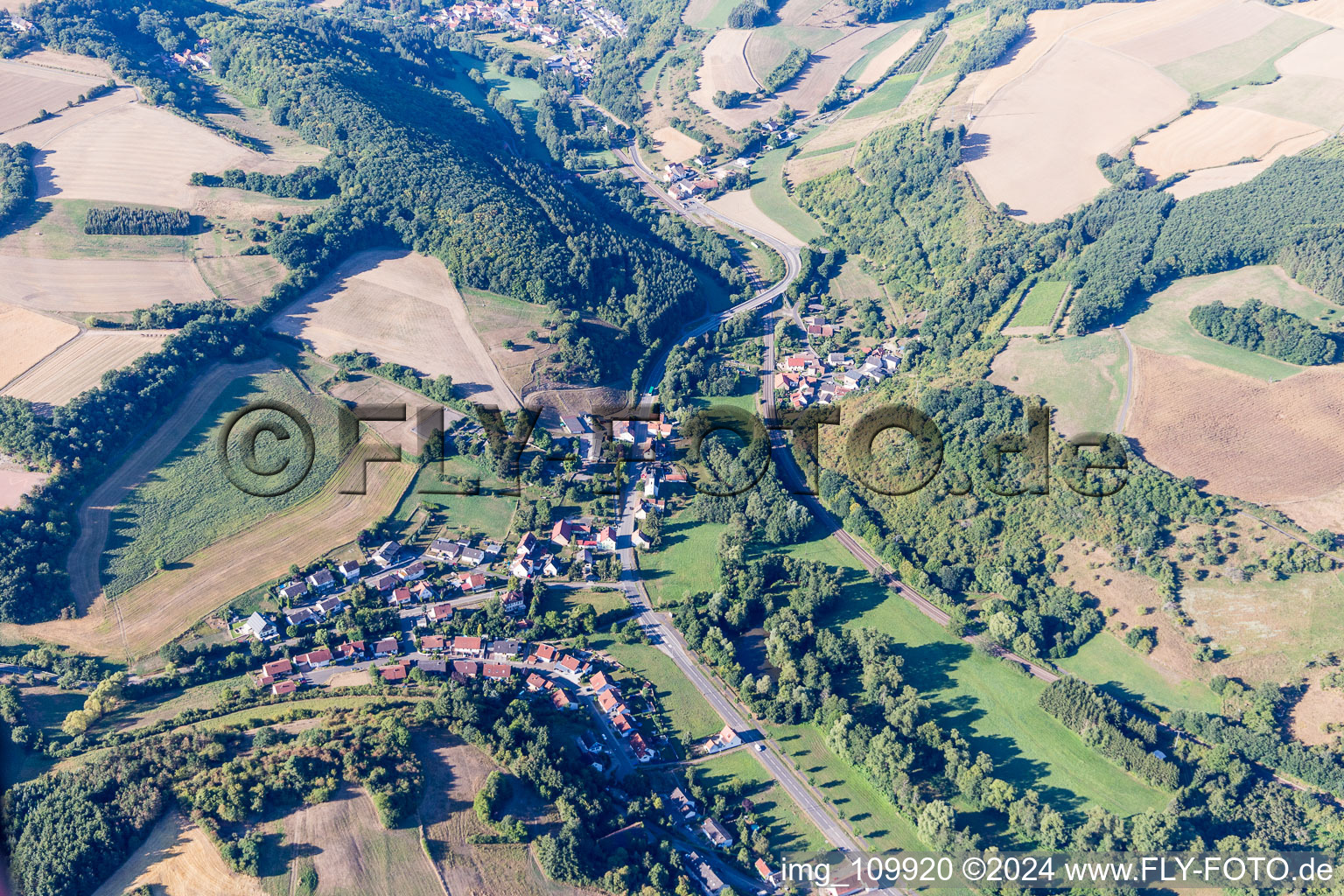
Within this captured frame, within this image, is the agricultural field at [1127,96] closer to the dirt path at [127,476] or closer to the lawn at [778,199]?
the lawn at [778,199]

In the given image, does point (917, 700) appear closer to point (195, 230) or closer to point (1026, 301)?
point (1026, 301)

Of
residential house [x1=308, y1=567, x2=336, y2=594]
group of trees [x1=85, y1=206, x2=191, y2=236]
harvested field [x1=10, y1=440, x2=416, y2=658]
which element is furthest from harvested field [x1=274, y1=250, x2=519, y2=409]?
residential house [x1=308, y1=567, x2=336, y2=594]

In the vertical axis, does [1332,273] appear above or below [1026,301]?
above

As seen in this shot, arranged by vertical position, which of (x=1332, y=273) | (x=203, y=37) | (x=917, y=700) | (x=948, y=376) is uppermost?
(x=203, y=37)

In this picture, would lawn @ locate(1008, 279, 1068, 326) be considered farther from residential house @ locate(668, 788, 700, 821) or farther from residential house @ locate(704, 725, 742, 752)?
residential house @ locate(668, 788, 700, 821)

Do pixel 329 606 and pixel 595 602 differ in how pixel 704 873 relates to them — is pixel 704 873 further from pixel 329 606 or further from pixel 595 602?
pixel 329 606

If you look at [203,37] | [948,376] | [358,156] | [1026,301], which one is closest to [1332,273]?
[1026,301]

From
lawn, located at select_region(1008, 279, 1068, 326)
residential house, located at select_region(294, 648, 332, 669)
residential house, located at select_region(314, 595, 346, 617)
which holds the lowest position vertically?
residential house, located at select_region(294, 648, 332, 669)
